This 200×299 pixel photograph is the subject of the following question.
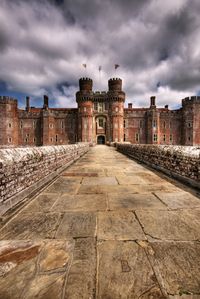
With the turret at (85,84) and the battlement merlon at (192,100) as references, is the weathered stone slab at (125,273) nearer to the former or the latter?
the turret at (85,84)

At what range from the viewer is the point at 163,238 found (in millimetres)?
2025

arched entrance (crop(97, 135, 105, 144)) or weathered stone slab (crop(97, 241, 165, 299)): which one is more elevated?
arched entrance (crop(97, 135, 105, 144))

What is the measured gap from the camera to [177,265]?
159 cm

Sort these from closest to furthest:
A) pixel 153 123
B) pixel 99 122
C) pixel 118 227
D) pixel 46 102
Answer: pixel 118 227 < pixel 99 122 < pixel 153 123 < pixel 46 102

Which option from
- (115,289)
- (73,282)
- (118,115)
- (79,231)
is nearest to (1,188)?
(79,231)

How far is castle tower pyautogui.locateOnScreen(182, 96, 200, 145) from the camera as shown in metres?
35.5

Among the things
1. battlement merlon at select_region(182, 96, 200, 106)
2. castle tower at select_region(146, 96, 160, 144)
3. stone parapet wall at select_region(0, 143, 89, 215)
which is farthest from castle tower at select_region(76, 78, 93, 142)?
stone parapet wall at select_region(0, 143, 89, 215)

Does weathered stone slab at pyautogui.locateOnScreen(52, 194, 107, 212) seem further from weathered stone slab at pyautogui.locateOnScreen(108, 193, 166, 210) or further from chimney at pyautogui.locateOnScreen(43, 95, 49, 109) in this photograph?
chimney at pyautogui.locateOnScreen(43, 95, 49, 109)

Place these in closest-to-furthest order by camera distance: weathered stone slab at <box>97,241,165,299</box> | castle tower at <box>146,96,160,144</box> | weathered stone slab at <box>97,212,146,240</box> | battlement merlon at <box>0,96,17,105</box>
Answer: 1. weathered stone slab at <box>97,241,165,299</box>
2. weathered stone slab at <box>97,212,146,240</box>
3. battlement merlon at <box>0,96,17,105</box>
4. castle tower at <box>146,96,160,144</box>

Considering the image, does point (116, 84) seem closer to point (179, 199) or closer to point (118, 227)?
point (179, 199)

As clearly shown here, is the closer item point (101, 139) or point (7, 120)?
point (7, 120)

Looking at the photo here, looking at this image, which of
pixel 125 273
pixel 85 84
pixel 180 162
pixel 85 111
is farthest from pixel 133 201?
pixel 85 84

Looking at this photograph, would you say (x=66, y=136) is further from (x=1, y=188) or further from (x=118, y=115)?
(x=1, y=188)

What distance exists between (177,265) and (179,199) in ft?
6.59
